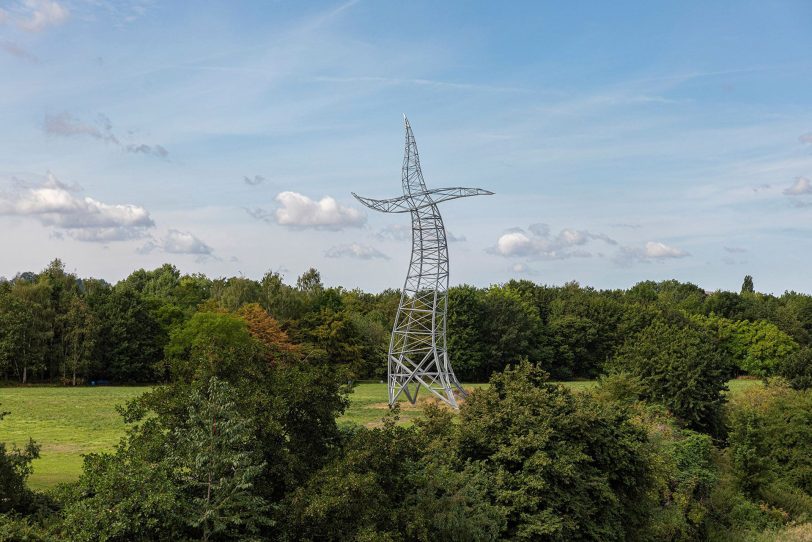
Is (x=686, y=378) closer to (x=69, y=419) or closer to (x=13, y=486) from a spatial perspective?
(x=13, y=486)

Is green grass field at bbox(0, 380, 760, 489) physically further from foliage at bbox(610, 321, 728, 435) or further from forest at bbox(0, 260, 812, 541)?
foliage at bbox(610, 321, 728, 435)

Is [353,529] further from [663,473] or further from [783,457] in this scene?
[783,457]

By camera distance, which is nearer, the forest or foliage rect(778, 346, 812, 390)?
the forest

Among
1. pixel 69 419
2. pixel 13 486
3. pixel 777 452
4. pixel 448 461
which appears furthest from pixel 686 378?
pixel 69 419

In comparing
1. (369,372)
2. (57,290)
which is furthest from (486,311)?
(57,290)

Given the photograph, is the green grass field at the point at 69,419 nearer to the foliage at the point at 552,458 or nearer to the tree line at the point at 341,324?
the tree line at the point at 341,324

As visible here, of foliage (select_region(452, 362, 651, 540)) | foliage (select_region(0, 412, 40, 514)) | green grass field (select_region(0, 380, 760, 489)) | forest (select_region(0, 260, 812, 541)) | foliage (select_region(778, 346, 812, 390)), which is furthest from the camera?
foliage (select_region(778, 346, 812, 390))

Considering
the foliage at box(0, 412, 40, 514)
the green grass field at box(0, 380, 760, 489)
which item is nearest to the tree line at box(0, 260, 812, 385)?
the green grass field at box(0, 380, 760, 489)
